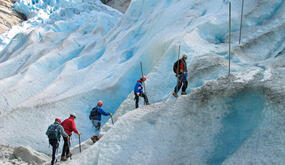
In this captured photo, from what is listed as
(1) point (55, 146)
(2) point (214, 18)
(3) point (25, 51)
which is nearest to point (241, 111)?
(1) point (55, 146)

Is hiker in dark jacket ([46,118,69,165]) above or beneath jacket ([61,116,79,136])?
above

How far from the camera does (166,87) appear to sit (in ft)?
36.3

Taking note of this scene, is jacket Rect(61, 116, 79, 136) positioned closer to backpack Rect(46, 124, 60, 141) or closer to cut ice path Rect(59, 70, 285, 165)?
backpack Rect(46, 124, 60, 141)

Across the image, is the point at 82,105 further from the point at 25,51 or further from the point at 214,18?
the point at 25,51

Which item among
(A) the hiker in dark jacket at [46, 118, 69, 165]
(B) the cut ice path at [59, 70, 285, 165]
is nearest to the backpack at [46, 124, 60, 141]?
(A) the hiker in dark jacket at [46, 118, 69, 165]

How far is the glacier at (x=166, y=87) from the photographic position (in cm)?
644

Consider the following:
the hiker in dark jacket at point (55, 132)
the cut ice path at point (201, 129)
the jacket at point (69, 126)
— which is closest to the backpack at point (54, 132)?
the hiker in dark jacket at point (55, 132)

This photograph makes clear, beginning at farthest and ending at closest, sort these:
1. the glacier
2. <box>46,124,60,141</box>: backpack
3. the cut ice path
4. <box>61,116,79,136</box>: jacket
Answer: <box>61,116,79,136</box>: jacket
<box>46,124,60,141</box>: backpack
the glacier
the cut ice path

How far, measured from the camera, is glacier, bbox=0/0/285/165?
6.44 meters

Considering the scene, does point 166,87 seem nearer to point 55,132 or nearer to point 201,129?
point 201,129

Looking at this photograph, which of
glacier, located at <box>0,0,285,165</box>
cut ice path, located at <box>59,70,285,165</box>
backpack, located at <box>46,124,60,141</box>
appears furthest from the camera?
backpack, located at <box>46,124,60,141</box>

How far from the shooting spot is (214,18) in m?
13.6

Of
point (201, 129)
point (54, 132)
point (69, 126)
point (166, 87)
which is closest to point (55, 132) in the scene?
point (54, 132)

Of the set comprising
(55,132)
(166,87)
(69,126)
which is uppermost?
(55,132)
